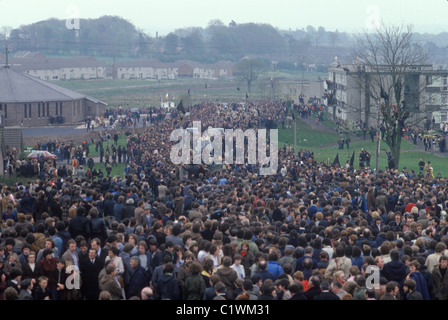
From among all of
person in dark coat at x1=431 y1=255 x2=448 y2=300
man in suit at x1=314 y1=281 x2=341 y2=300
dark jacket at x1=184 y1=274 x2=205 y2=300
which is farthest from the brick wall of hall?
man in suit at x1=314 y1=281 x2=341 y2=300

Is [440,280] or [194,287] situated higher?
[194,287]

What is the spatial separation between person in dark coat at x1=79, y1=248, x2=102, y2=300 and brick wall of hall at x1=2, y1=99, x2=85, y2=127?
64537 millimetres

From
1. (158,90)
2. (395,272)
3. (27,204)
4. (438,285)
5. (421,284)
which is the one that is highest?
(395,272)

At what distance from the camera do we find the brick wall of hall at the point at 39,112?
75625mm

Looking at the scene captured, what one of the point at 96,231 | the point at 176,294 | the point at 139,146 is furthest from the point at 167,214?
the point at 139,146

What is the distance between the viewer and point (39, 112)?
77500mm

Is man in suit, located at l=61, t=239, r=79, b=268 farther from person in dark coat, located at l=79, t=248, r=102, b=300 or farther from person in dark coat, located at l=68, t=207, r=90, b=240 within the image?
person in dark coat, located at l=68, t=207, r=90, b=240

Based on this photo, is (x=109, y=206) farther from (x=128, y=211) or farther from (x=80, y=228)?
(x=80, y=228)

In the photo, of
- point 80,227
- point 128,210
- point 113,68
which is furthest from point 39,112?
point 113,68

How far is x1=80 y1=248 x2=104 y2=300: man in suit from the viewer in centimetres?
1204

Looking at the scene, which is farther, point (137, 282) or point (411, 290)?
point (137, 282)

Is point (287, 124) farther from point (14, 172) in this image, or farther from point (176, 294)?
point (176, 294)

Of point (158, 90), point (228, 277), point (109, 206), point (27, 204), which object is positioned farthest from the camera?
point (158, 90)

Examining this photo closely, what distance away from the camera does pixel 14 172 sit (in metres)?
36.1
